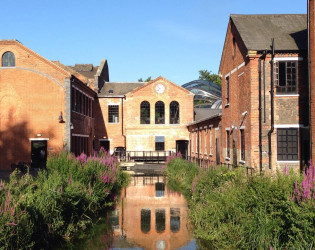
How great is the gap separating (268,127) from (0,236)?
13.4 meters

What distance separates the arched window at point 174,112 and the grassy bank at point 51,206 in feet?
83.8

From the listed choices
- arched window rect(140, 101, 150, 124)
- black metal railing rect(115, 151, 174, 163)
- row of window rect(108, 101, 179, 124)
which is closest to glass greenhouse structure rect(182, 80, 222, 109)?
row of window rect(108, 101, 179, 124)

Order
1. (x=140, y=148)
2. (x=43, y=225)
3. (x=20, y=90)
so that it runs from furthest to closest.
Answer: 1. (x=140, y=148)
2. (x=20, y=90)
3. (x=43, y=225)

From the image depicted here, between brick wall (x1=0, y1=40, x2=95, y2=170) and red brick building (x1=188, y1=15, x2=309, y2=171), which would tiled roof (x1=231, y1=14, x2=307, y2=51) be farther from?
brick wall (x1=0, y1=40, x2=95, y2=170)

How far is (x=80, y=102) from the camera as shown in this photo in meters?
28.3

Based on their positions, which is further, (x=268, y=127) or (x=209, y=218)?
(x=268, y=127)

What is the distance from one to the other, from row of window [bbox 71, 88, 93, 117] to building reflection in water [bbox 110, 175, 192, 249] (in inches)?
375

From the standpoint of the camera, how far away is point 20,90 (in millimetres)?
→ 23484

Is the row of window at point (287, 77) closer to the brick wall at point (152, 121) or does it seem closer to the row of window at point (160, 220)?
the row of window at point (160, 220)

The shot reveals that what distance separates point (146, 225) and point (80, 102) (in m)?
18.7

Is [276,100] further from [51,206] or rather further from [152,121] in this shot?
[152,121]

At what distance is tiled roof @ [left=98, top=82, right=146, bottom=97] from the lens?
3981cm

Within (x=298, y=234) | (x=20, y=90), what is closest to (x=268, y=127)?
(x=298, y=234)

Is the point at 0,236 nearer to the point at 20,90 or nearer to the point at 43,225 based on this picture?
the point at 43,225
